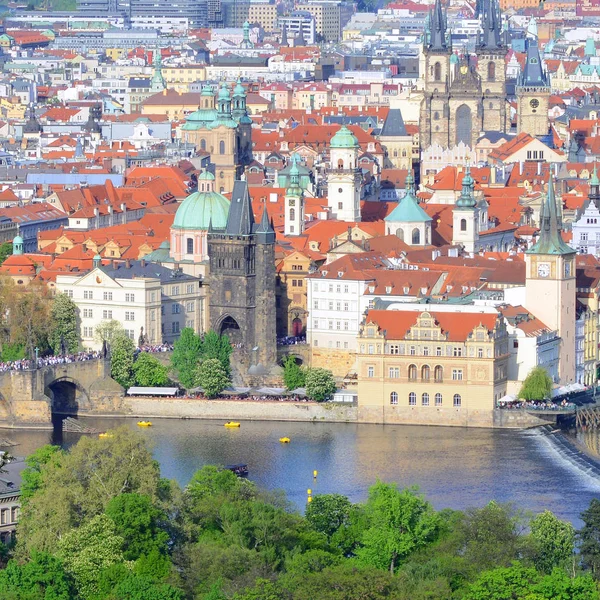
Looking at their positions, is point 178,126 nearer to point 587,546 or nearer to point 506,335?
point 506,335

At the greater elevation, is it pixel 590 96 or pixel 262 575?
pixel 590 96

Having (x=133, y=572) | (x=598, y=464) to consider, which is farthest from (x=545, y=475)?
(x=133, y=572)

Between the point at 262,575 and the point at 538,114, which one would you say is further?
the point at 538,114

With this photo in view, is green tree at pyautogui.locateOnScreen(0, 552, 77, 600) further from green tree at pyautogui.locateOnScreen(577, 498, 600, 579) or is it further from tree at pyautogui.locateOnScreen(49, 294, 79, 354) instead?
tree at pyautogui.locateOnScreen(49, 294, 79, 354)

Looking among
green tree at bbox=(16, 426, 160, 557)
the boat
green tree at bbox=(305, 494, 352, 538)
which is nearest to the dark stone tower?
the boat

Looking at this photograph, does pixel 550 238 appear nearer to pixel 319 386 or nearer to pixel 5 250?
pixel 319 386
